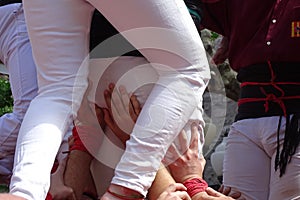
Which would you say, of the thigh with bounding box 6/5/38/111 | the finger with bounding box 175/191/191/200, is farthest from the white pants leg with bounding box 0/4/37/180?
the finger with bounding box 175/191/191/200

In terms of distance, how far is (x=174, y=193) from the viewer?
1676 millimetres

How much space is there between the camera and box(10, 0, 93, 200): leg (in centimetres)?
159

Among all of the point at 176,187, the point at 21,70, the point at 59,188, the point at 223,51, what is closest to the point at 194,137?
the point at 176,187

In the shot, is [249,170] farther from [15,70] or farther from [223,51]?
[15,70]

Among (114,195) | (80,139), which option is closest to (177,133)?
(114,195)

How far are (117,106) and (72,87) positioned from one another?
184mm

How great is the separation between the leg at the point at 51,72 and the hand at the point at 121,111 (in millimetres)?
129

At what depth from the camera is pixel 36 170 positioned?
5.05 feet

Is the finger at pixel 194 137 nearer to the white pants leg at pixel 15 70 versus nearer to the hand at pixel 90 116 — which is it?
the hand at pixel 90 116

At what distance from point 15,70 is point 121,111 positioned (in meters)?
0.65

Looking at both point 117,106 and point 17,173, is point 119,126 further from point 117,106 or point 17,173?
point 17,173

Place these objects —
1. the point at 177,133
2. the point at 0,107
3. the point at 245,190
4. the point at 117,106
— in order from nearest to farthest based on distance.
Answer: the point at 177,133, the point at 117,106, the point at 245,190, the point at 0,107

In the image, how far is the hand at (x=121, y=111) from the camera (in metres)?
1.80

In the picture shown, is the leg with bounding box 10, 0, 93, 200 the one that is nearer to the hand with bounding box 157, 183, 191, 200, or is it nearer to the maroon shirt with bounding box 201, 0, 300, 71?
the hand with bounding box 157, 183, 191, 200
